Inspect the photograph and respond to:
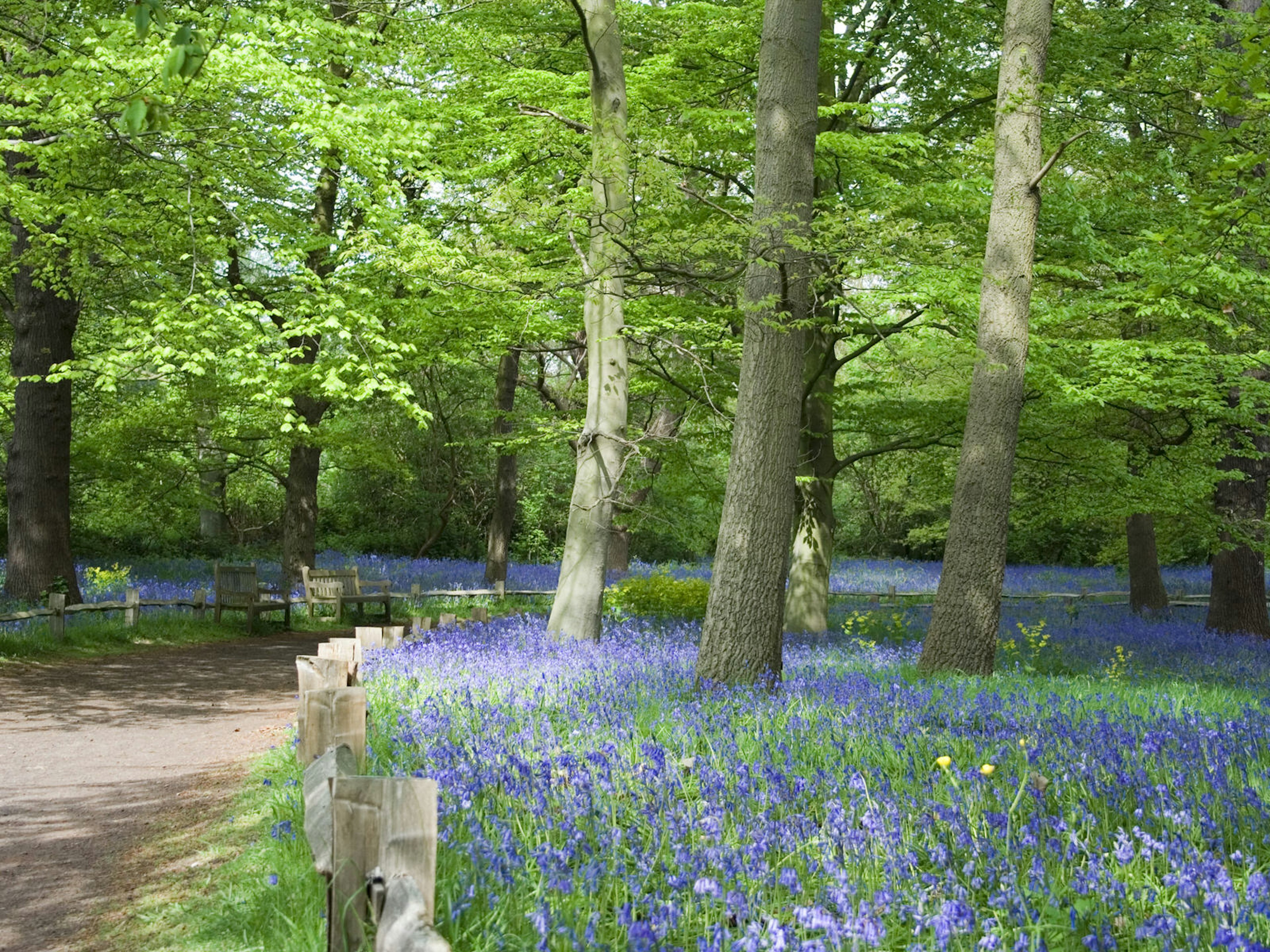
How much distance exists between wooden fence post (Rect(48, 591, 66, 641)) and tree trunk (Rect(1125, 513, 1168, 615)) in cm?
1719

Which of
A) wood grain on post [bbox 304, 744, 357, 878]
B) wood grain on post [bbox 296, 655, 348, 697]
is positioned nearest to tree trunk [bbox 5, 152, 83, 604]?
wood grain on post [bbox 296, 655, 348, 697]

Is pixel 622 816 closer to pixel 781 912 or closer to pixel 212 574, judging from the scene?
pixel 781 912

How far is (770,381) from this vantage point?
25.6ft

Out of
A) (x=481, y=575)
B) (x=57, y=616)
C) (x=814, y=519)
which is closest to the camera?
(x=57, y=616)

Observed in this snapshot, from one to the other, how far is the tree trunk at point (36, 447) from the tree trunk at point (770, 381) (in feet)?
35.8

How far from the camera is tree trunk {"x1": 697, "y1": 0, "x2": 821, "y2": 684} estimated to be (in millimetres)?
7684

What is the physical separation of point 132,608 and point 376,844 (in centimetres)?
1345

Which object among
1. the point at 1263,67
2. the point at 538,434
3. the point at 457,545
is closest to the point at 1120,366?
the point at 1263,67

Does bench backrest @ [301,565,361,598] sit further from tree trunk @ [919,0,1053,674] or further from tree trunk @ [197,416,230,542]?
tree trunk @ [919,0,1053,674]

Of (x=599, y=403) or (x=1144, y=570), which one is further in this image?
(x=1144, y=570)

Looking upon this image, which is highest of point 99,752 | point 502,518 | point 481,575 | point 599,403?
point 599,403

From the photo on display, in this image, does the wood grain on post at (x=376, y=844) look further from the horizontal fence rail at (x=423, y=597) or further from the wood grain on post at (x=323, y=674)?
the horizontal fence rail at (x=423, y=597)

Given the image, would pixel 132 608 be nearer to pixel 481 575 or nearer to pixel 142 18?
pixel 481 575

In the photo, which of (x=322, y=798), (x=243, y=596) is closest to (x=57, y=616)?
(x=243, y=596)
